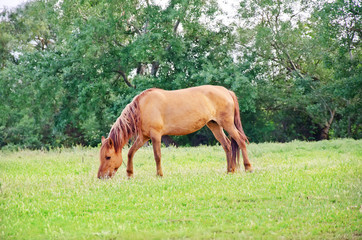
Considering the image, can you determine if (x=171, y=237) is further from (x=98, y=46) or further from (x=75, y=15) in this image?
(x=75, y=15)

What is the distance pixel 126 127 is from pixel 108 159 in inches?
37.5

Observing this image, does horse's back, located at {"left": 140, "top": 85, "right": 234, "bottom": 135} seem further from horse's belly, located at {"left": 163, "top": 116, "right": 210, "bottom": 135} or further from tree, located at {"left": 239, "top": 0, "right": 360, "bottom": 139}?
tree, located at {"left": 239, "top": 0, "right": 360, "bottom": 139}

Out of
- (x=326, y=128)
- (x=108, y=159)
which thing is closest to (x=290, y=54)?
(x=326, y=128)

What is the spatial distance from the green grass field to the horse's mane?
1085 millimetres

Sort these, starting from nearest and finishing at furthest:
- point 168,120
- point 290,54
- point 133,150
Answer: point 133,150 < point 168,120 < point 290,54

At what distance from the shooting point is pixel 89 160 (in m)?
16.2

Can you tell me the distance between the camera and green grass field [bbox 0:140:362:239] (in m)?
5.88

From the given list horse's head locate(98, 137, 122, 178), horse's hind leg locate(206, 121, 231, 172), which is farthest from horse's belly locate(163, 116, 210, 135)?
horse's head locate(98, 137, 122, 178)

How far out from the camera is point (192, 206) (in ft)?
24.4

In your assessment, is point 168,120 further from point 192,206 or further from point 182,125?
point 192,206

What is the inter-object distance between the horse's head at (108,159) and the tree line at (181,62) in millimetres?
16154

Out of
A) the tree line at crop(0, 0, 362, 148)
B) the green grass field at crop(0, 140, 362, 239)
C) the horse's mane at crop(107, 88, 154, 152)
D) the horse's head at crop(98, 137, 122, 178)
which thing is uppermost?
the tree line at crop(0, 0, 362, 148)

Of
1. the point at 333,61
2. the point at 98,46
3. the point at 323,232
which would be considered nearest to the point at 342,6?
the point at 333,61

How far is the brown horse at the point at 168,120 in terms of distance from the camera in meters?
10.8
